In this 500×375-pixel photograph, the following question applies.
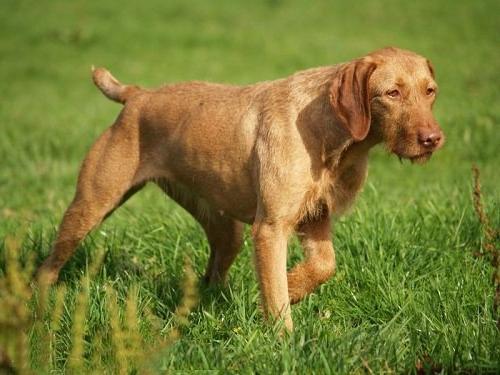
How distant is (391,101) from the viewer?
4.12 metres

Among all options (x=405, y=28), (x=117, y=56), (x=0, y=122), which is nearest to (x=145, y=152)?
(x=0, y=122)

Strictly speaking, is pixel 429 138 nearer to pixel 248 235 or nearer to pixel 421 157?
pixel 421 157

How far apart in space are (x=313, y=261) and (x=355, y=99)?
100 centimetres

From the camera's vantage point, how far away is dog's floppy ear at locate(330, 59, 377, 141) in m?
4.08

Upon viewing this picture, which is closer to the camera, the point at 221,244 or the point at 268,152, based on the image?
the point at 268,152

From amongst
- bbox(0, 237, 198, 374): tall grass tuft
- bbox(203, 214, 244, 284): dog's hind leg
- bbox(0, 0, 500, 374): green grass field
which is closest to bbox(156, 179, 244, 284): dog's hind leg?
bbox(203, 214, 244, 284): dog's hind leg

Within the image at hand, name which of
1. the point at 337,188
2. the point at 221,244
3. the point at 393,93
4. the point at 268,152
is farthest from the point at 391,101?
the point at 221,244

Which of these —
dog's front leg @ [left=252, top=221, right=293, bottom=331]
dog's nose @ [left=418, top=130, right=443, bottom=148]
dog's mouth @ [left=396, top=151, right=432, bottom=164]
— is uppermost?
dog's nose @ [left=418, top=130, right=443, bottom=148]

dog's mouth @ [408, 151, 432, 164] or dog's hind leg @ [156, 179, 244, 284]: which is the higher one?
dog's mouth @ [408, 151, 432, 164]

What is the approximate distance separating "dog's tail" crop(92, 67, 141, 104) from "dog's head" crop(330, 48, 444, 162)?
1.97 metres

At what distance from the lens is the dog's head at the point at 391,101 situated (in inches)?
159

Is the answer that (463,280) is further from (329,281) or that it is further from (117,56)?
(117,56)

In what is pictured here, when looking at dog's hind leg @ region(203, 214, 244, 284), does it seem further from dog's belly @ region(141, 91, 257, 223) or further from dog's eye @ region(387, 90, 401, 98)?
dog's eye @ region(387, 90, 401, 98)

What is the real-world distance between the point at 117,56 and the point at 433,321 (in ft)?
53.3
